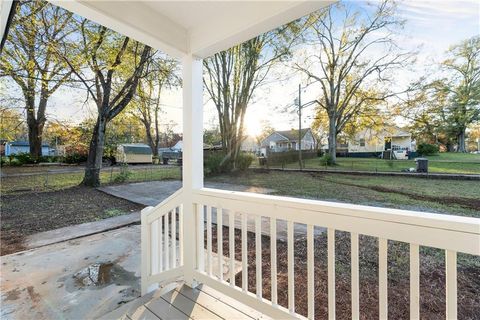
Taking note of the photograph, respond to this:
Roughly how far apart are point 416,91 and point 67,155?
10.4 ft

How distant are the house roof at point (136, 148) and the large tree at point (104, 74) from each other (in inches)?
10.8

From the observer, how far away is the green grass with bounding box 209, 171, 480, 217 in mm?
1160

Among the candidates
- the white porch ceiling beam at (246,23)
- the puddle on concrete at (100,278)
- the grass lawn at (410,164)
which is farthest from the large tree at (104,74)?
the grass lawn at (410,164)

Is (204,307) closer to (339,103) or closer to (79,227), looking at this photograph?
(339,103)

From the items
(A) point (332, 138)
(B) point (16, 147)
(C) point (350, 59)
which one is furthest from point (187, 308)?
(B) point (16, 147)

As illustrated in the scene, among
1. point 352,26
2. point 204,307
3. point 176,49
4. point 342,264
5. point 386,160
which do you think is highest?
point 352,26

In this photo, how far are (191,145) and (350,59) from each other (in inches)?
48.5

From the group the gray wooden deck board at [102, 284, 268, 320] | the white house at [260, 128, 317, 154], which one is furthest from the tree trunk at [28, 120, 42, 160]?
the white house at [260, 128, 317, 154]

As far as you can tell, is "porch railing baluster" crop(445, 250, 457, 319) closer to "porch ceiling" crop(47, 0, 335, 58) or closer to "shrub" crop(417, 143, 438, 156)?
"shrub" crop(417, 143, 438, 156)

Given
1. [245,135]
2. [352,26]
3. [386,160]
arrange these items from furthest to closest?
[245,135]
[352,26]
[386,160]

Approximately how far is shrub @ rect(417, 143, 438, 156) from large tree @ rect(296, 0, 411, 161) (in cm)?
33

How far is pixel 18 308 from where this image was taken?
159 centimetres

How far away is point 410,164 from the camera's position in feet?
4.26

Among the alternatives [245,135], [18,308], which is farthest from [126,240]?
[245,135]
